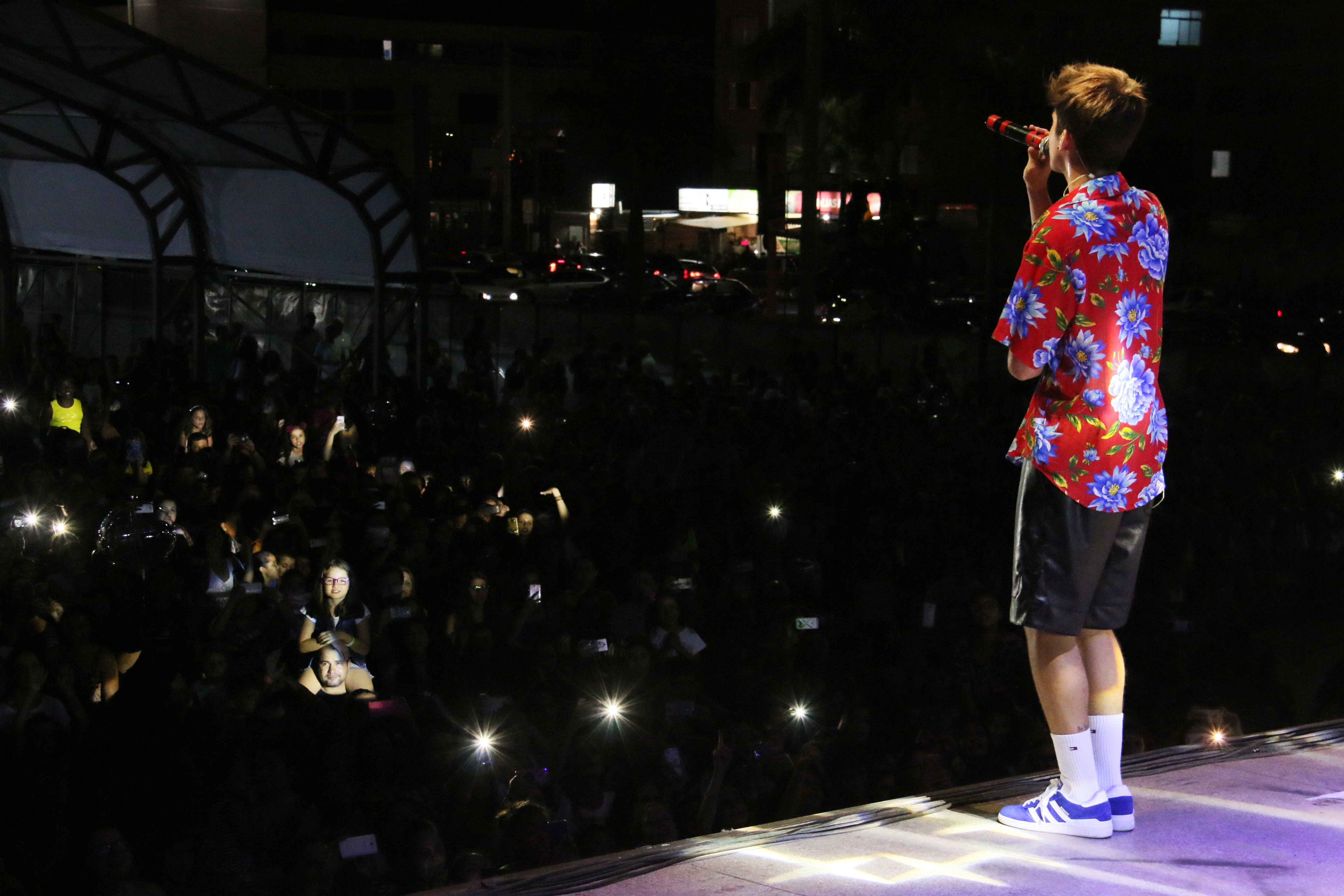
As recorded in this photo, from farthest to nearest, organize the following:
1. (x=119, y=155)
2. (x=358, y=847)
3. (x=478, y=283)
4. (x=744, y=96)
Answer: (x=744, y=96) → (x=478, y=283) → (x=119, y=155) → (x=358, y=847)

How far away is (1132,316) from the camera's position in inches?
131

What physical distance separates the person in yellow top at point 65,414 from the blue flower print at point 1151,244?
970 cm

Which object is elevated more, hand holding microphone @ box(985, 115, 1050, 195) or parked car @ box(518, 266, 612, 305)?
parked car @ box(518, 266, 612, 305)

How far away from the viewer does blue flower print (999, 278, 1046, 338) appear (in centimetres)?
330

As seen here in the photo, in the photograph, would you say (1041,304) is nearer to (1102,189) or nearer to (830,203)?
(1102,189)

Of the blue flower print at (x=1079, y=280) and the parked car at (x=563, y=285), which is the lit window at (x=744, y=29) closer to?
the parked car at (x=563, y=285)

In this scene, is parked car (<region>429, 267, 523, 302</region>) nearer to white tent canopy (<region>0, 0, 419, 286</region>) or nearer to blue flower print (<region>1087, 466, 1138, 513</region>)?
white tent canopy (<region>0, 0, 419, 286</region>)

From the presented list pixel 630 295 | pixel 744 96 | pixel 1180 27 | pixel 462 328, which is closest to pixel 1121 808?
pixel 462 328

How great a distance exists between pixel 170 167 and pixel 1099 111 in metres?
16.8

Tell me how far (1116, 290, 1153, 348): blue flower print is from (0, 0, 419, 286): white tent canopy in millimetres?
11960

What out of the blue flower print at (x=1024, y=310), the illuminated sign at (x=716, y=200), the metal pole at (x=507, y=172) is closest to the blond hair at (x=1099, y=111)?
the blue flower print at (x=1024, y=310)

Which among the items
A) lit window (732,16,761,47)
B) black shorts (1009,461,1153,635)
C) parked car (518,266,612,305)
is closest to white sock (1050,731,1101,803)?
black shorts (1009,461,1153,635)

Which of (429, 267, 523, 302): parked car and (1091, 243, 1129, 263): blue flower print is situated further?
(429, 267, 523, 302): parked car

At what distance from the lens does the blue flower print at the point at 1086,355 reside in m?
3.32
